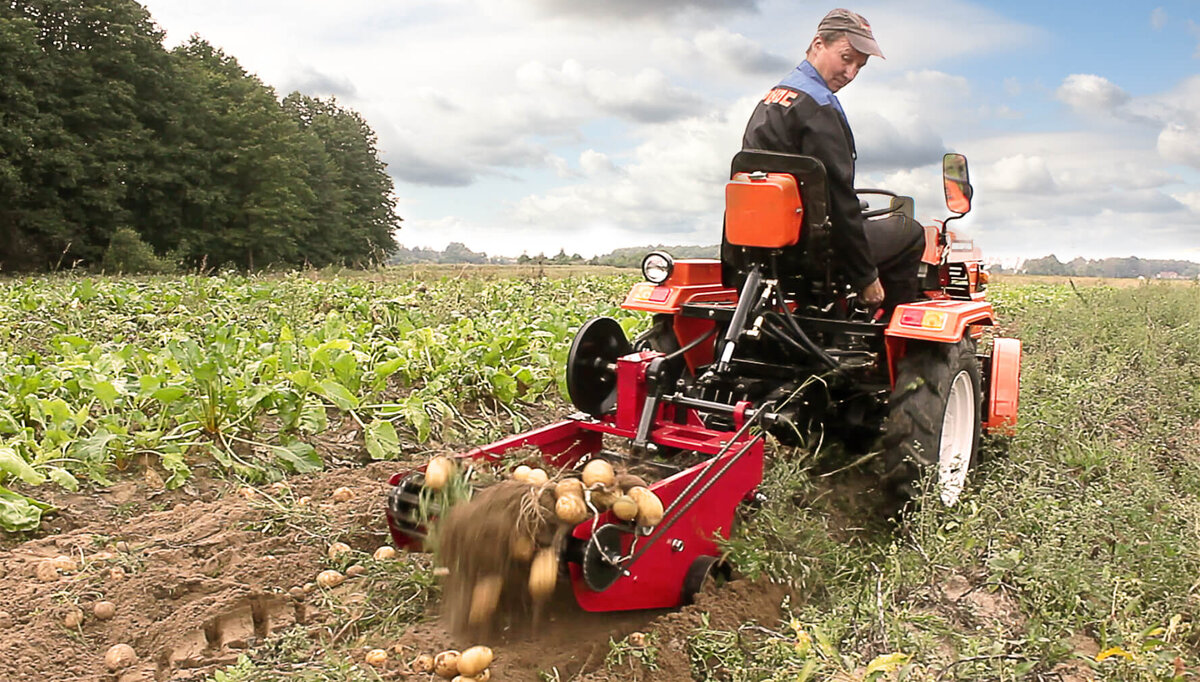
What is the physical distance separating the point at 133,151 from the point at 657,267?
34860mm

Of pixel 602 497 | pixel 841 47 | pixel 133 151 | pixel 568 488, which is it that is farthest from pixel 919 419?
pixel 133 151

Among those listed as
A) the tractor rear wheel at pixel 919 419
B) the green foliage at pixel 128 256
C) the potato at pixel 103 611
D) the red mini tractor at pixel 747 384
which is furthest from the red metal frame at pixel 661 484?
the green foliage at pixel 128 256

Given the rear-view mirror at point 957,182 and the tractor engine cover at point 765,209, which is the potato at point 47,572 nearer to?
the tractor engine cover at point 765,209

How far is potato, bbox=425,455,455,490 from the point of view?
10.6 ft

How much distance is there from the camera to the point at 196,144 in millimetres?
40000

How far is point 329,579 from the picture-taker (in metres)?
3.65

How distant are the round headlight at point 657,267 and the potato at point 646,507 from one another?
1728 mm

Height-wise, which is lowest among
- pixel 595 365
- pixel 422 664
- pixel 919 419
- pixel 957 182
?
pixel 422 664

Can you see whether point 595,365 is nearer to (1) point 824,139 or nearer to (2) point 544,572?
(1) point 824,139

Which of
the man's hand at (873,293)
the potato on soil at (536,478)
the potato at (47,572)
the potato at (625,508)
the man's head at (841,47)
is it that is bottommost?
the potato at (47,572)

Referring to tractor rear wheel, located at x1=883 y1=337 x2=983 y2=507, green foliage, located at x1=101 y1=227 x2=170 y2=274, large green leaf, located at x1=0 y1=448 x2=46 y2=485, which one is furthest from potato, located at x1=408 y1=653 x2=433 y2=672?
green foliage, located at x1=101 y1=227 x2=170 y2=274

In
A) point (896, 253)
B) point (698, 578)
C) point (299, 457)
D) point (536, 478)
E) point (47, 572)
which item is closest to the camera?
point (536, 478)

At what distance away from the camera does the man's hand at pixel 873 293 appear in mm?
4484

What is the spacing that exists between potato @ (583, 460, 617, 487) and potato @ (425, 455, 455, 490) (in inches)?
19.0
